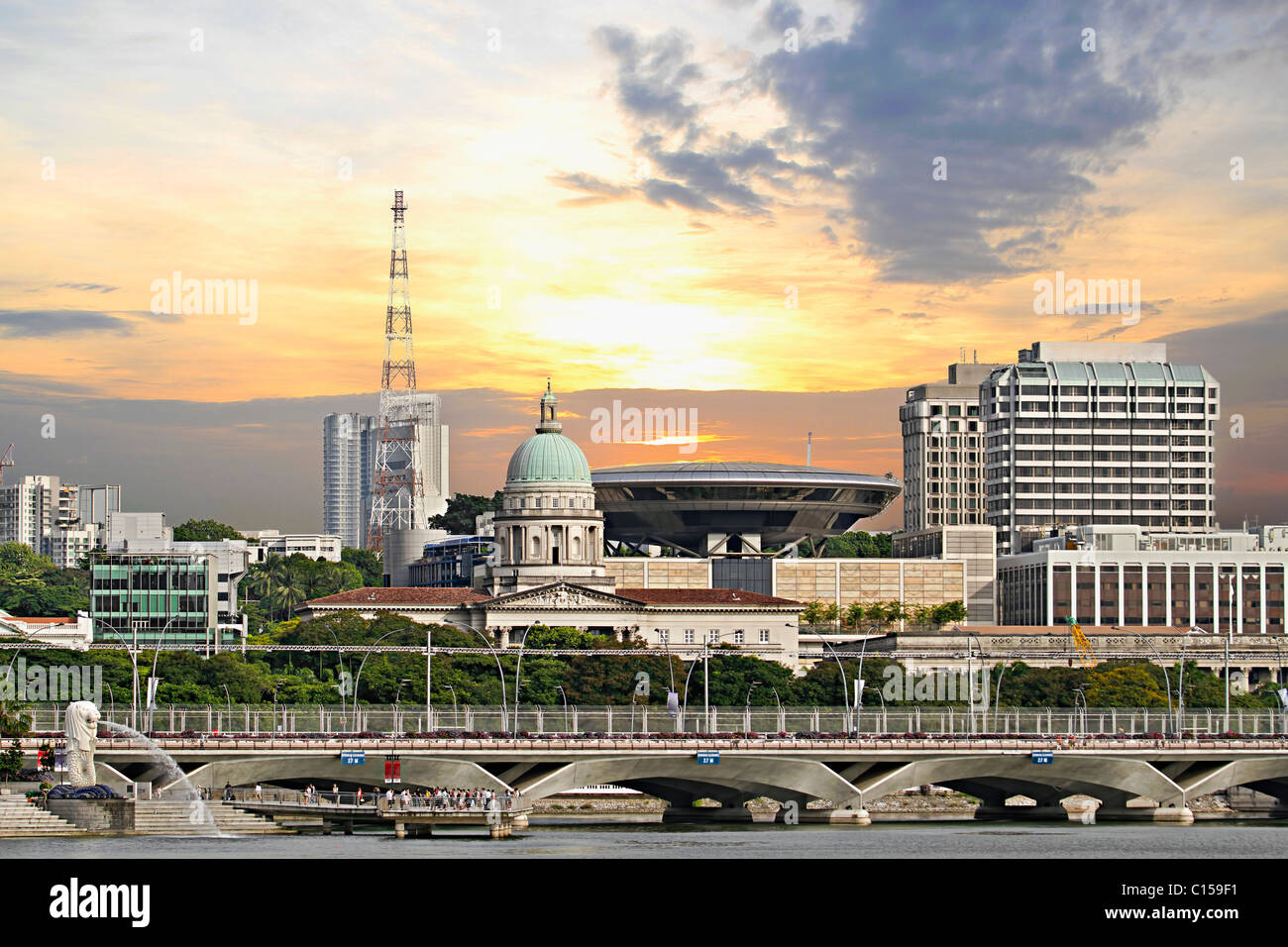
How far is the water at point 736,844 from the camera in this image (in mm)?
97438

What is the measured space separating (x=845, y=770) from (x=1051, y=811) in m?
17.6

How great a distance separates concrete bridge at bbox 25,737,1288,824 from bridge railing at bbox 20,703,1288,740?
1.56m

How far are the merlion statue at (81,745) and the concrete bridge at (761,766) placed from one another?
3.71 metres

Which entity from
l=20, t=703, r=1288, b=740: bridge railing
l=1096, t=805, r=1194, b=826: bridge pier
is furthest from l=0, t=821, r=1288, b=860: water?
l=20, t=703, r=1288, b=740: bridge railing

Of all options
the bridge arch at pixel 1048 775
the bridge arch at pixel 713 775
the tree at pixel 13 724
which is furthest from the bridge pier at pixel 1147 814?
the tree at pixel 13 724

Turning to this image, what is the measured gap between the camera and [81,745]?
11019 cm

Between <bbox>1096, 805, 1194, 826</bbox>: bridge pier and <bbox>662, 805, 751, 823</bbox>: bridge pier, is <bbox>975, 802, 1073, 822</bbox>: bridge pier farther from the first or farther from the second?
<bbox>662, 805, 751, 823</bbox>: bridge pier

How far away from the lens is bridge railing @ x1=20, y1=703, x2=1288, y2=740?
121m

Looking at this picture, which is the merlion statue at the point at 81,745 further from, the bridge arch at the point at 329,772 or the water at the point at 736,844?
the water at the point at 736,844

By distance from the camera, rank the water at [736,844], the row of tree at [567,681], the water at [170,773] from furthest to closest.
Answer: the row of tree at [567,681] < the water at [170,773] < the water at [736,844]
